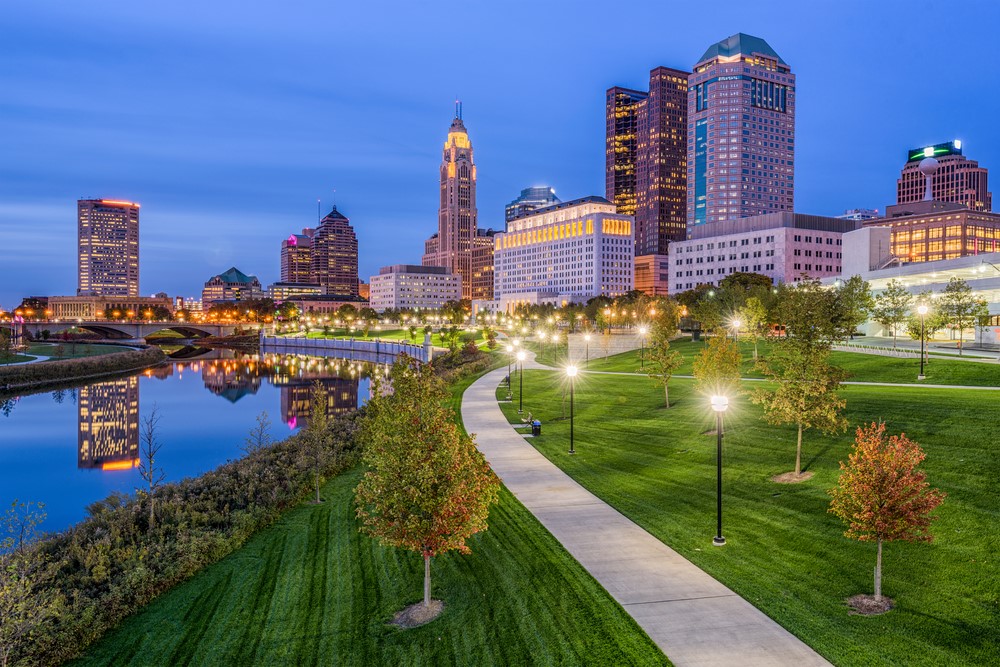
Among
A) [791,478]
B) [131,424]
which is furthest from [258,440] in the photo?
[791,478]

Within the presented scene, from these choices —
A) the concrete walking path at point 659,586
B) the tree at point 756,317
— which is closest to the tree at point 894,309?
the tree at point 756,317

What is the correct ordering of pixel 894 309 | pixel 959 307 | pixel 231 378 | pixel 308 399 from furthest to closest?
pixel 231 378
pixel 308 399
pixel 894 309
pixel 959 307

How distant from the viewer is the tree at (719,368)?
1287 inches

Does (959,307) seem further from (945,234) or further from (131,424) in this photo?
(945,234)

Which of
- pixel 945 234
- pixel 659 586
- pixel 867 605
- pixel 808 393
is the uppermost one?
pixel 945 234

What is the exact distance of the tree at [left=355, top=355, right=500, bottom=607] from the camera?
13.8 meters

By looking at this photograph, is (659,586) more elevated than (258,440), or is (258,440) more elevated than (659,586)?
(659,586)

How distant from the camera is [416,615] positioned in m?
14.1

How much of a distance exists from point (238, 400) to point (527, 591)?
59.7 m

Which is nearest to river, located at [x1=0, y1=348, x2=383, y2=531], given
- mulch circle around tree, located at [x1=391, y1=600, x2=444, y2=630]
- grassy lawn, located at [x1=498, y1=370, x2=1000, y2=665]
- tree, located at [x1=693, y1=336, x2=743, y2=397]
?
mulch circle around tree, located at [x1=391, y1=600, x2=444, y2=630]

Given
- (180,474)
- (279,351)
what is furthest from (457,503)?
(279,351)

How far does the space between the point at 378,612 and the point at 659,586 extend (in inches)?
260

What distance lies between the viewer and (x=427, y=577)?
48.0 ft

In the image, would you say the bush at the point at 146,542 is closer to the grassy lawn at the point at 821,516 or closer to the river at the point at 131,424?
the river at the point at 131,424
